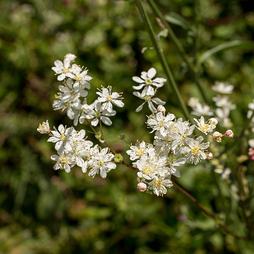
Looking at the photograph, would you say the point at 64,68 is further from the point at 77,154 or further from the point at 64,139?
the point at 77,154

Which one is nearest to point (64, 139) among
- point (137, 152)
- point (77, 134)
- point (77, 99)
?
point (77, 134)

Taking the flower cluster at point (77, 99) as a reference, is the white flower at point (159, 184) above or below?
below

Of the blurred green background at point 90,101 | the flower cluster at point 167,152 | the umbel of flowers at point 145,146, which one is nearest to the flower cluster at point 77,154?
the umbel of flowers at point 145,146

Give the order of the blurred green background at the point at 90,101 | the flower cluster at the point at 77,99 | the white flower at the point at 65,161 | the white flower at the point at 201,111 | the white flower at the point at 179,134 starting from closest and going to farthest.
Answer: the white flower at the point at 179,134 → the white flower at the point at 65,161 → the flower cluster at the point at 77,99 → the white flower at the point at 201,111 → the blurred green background at the point at 90,101

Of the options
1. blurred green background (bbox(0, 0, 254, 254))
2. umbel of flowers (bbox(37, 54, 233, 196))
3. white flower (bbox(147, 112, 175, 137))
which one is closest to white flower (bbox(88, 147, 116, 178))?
umbel of flowers (bbox(37, 54, 233, 196))

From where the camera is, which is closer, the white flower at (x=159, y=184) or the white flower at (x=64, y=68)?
the white flower at (x=159, y=184)

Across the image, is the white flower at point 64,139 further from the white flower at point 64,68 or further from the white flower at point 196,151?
the white flower at point 196,151

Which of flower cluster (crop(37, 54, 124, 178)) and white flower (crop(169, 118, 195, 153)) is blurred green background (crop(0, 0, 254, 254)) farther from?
white flower (crop(169, 118, 195, 153))

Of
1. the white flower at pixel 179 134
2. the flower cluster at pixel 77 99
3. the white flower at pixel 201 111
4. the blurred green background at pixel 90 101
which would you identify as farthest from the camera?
the blurred green background at pixel 90 101

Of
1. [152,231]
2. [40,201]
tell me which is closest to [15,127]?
[40,201]

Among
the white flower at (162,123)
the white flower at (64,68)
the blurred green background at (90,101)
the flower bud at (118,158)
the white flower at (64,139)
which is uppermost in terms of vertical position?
the white flower at (64,68)
